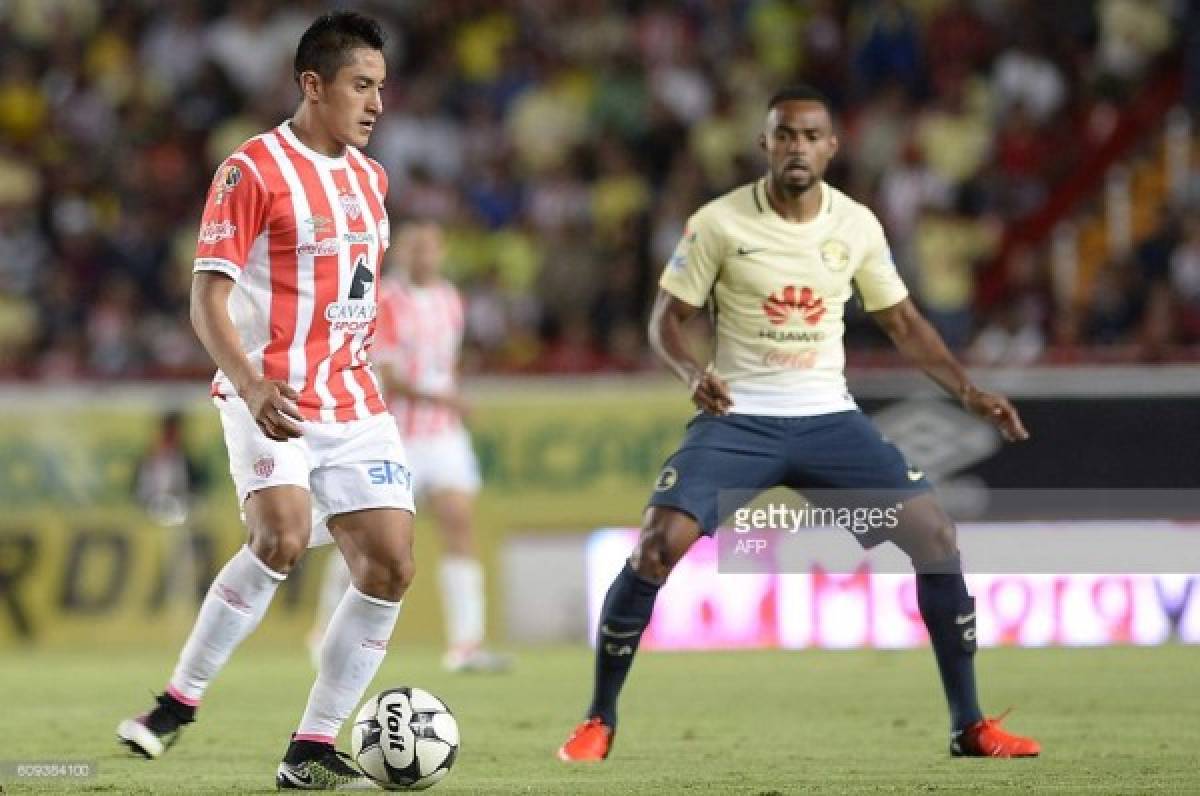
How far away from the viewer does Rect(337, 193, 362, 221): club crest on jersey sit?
7312 mm

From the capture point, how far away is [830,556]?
1223 cm

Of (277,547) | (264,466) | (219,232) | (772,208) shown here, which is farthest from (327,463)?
(772,208)

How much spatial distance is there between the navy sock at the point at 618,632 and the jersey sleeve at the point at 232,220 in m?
1.83

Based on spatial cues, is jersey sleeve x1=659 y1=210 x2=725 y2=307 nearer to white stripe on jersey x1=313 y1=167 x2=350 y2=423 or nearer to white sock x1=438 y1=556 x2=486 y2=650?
white stripe on jersey x1=313 y1=167 x2=350 y2=423

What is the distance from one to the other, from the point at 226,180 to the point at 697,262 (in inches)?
74.5

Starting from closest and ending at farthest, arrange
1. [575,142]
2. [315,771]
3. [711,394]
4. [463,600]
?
[315,771] < [711,394] < [463,600] < [575,142]

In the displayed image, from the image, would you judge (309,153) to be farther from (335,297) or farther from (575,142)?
(575,142)

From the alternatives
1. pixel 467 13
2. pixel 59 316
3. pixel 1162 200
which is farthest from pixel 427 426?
pixel 467 13

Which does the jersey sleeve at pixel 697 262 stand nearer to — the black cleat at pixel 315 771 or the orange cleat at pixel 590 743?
the orange cleat at pixel 590 743

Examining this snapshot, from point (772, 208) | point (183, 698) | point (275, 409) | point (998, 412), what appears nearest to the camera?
Result: point (275, 409)

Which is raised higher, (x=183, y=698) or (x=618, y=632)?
(x=618, y=632)

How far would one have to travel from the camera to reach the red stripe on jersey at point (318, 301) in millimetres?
7238

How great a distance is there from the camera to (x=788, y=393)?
324 inches

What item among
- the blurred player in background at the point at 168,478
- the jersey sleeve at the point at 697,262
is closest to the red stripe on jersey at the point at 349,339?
the jersey sleeve at the point at 697,262
